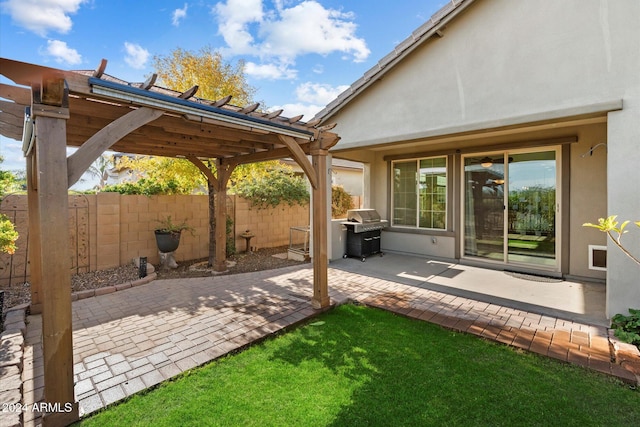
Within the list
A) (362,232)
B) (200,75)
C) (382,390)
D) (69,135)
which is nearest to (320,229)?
(382,390)

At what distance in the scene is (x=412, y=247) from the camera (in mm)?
9039

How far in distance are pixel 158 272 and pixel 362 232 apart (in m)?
5.41

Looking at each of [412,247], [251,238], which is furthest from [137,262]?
[412,247]

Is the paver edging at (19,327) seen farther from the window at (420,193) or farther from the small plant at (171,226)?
the window at (420,193)

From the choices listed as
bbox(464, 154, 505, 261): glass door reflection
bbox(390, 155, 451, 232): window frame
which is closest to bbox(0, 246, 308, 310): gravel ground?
bbox(390, 155, 451, 232): window frame

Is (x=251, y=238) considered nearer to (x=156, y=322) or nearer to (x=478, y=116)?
(x=156, y=322)

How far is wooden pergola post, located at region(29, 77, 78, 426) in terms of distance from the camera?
7.99ft

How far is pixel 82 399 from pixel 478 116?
280 inches

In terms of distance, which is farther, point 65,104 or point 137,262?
point 137,262

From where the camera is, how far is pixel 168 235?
24.7 feet

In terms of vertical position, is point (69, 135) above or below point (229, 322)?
above

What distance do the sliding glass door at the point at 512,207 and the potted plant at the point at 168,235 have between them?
302 inches

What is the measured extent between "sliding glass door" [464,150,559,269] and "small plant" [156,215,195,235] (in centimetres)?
764

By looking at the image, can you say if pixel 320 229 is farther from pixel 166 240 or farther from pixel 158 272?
pixel 158 272
